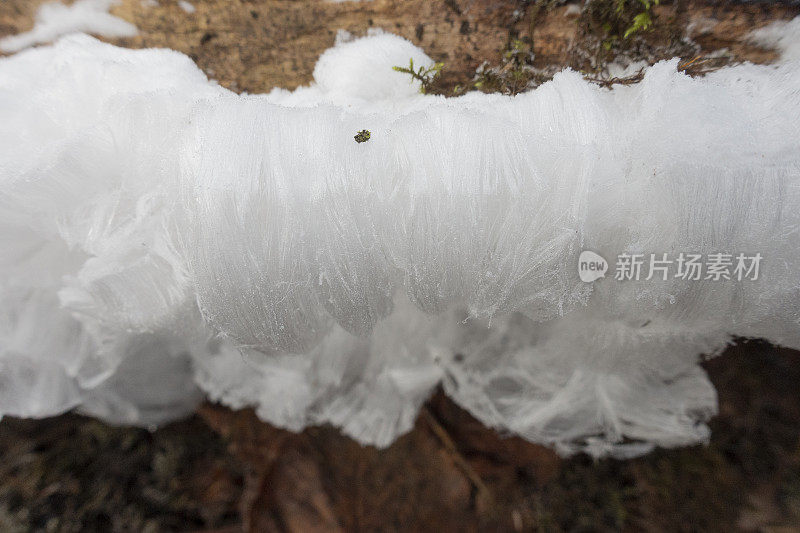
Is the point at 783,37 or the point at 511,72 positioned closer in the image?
the point at 783,37

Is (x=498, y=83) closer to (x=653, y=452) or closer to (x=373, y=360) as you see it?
(x=373, y=360)

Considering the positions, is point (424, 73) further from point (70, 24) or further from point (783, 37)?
point (70, 24)

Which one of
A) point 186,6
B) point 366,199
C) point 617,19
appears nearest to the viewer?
point 366,199

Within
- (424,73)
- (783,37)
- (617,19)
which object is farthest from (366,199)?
(783,37)

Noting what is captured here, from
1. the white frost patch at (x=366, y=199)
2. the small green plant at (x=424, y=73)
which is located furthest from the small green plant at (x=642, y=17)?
the small green plant at (x=424, y=73)

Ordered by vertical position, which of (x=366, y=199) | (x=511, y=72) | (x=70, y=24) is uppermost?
(x=70, y=24)

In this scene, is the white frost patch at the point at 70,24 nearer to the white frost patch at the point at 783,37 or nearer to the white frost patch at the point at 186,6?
the white frost patch at the point at 186,6

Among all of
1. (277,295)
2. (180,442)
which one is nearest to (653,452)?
(277,295)
